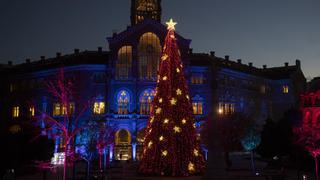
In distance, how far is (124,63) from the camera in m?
74.8

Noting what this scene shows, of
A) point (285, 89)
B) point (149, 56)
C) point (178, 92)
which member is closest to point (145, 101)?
point (149, 56)

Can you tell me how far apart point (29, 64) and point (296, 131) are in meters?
66.7

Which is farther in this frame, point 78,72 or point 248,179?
point 78,72

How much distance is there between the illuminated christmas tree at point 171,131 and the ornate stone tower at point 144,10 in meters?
44.8

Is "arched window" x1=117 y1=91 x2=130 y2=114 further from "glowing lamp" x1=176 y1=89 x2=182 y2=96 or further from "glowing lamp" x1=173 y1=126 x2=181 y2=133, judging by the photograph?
"glowing lamp" x1=173 y1=126 x2=181 y2=133

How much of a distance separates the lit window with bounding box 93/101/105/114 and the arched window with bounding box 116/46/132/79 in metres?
5.35

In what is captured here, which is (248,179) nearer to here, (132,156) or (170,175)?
(170,175)

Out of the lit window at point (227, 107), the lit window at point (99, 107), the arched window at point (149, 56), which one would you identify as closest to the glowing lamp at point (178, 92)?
the arched window at point (149, 56)

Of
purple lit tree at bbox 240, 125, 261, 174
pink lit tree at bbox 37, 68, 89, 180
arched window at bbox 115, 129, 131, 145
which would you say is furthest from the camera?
arched window at bbox 115, 129, 131, 145

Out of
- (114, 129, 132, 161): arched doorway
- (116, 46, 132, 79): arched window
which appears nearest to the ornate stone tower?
(116, 46, 132, 79): arched window

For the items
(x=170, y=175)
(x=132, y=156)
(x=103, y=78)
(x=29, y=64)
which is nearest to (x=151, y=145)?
(x=170, y=175)

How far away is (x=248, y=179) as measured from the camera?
3841 centimetres

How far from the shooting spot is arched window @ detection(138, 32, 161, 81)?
244 ft

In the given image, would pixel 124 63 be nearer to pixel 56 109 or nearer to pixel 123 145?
pixel 123 145
